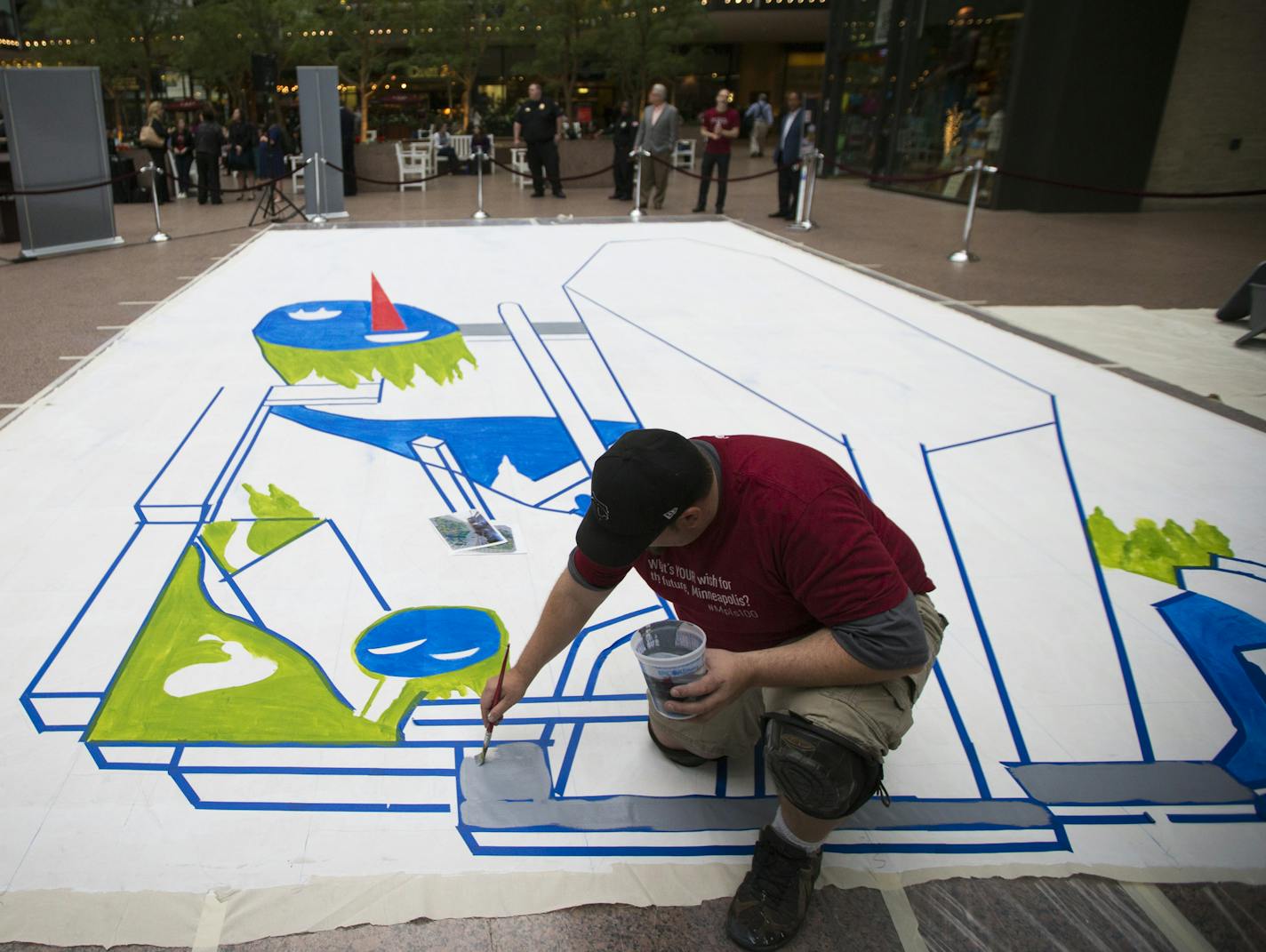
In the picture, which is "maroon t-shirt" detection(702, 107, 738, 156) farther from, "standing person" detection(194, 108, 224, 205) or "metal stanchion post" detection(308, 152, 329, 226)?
"standing person" detection(194, 108, 224, 205)

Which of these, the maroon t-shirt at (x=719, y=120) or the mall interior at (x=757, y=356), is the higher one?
the maroon t-shirt at (x=719, y=120)

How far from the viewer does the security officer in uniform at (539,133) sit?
1249 centimetres

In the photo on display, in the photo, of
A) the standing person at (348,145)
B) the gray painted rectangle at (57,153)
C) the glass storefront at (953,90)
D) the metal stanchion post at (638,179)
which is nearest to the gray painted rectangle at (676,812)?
the gray painted rectangle at (57,153)

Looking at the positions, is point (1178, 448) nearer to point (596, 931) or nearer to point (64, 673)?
point (596, 931)

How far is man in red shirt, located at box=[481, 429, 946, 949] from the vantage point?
1.63m

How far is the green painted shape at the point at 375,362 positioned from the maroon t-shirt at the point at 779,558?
11.7ft

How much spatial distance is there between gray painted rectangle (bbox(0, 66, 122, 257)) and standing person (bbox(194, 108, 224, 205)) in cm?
375

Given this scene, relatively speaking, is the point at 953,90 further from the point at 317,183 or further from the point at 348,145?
the point at 317,183

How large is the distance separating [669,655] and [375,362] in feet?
13.8

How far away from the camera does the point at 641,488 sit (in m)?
1.58

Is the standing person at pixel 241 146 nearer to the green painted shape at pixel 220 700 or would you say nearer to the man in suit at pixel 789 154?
the man in suit at pixel 789 154

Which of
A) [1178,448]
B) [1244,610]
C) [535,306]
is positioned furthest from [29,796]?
[535,306]

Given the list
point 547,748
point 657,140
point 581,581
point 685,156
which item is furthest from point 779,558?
point 685,156

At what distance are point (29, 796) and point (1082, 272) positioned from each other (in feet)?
29.6
